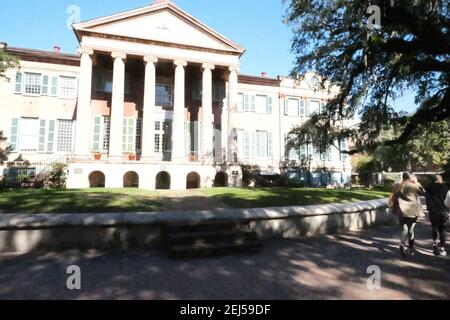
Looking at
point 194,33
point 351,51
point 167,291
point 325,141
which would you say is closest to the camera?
point 167,291

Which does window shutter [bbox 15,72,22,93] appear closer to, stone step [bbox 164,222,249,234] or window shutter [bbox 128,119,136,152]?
window shutter [bbox 128,119,136,152]

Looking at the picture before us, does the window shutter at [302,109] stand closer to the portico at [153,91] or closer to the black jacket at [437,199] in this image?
the portico at [153,91]

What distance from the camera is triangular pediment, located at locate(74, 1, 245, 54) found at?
22297 millimetres

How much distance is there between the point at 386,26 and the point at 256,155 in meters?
19.7

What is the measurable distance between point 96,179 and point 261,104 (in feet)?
51.4

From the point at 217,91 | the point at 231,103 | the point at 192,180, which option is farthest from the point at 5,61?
the point at 217,91

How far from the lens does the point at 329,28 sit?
1135 centimetres

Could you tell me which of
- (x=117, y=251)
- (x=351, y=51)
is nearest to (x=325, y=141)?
(x=351, y=51)

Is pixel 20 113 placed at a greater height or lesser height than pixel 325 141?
greater

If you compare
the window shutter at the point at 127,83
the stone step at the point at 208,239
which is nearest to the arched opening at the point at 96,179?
the window shutter at the point at 127,83

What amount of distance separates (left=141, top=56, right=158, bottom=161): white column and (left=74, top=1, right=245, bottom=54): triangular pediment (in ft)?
6.63

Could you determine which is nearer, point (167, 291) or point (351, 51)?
point (167, 291)

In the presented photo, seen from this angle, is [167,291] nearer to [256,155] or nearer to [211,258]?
[211,258]

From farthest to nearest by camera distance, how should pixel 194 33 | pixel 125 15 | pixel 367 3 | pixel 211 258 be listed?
pixel 194 33, pixel 125 15, pixel 367 3, pixel 211 258
